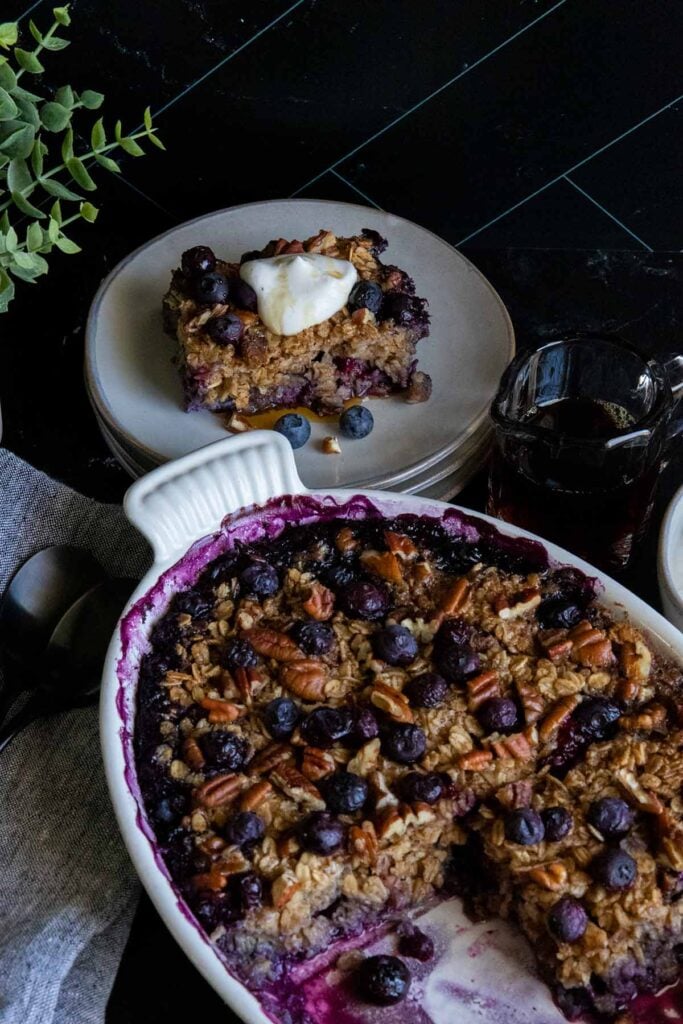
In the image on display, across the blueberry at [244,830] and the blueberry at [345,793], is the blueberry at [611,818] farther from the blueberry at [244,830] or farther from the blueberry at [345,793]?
the blueberry at [244,830]

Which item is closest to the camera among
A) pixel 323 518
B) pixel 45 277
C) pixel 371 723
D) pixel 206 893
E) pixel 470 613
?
pixel 206 893

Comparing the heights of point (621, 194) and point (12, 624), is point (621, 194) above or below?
below

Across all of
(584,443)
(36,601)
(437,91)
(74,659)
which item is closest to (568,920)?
(584,443)

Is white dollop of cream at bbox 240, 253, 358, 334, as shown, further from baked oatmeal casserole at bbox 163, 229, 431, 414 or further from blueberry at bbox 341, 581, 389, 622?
blueberry at bbox 341, 581, 389, 622

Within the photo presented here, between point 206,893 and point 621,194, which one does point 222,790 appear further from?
point 621,194

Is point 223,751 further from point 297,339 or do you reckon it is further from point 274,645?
point 297,339

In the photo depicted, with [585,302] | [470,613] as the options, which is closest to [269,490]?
[470,613]

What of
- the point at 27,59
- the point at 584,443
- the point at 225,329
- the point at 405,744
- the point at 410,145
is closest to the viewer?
the point at 405,744
